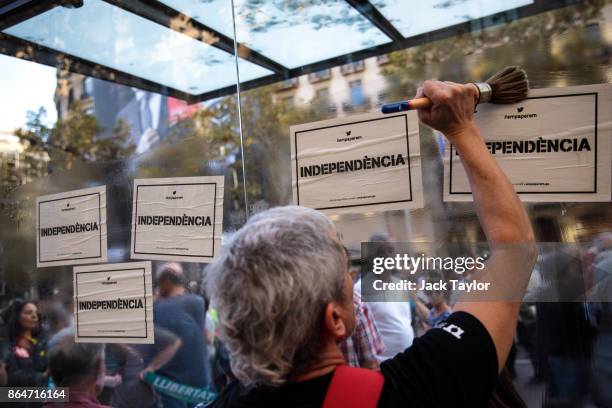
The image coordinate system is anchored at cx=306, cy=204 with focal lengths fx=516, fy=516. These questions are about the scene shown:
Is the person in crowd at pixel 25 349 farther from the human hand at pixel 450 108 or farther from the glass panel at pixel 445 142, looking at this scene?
the human hand at pixel 450 108

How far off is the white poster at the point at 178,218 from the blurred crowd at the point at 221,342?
0.30ft

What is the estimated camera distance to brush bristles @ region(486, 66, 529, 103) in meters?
1.25

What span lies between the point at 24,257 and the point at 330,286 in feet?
5.95

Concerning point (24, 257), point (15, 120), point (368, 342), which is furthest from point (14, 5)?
point (368, 342)

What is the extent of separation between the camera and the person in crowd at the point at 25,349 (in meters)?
2.15

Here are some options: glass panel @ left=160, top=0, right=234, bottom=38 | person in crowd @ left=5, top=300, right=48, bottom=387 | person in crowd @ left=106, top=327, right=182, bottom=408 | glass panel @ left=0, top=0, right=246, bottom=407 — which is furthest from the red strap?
person in crowd @ left=5, top=300, right=48, bottom=387

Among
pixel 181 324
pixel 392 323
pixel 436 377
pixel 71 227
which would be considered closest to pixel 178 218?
pixel 181 324

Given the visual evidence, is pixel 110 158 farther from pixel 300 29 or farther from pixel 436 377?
pixel 436 377

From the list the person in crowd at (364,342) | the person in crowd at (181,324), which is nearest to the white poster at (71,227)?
the person in crowd at (181,324)

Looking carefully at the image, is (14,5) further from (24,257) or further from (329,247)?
(329,247)

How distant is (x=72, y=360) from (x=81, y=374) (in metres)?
0.07

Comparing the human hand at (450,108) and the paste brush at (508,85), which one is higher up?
the paste brush at (508,85)

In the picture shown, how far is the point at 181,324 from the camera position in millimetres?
1891

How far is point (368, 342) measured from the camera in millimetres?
1676
